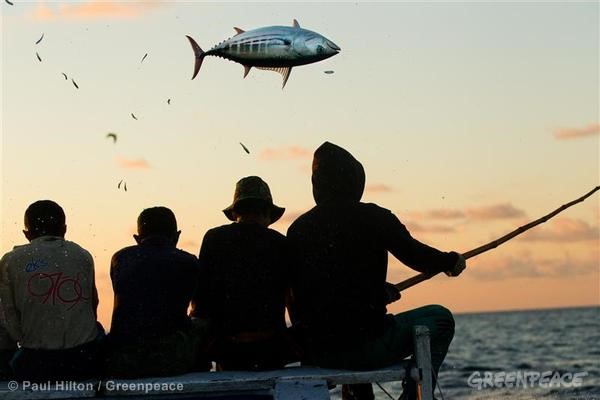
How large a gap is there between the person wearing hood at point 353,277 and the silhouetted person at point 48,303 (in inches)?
57.5

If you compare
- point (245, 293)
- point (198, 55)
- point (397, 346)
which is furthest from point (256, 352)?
point (198, 55)

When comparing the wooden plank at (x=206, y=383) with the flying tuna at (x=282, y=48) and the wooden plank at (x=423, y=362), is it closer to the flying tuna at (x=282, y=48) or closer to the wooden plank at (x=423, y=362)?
the wooden plank at (x=423, y=362)

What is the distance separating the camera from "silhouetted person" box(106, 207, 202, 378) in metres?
8.16

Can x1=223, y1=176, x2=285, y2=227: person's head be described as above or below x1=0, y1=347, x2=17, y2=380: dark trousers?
above

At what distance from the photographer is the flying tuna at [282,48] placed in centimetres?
914

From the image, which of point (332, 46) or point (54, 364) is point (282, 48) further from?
point (54, 364)

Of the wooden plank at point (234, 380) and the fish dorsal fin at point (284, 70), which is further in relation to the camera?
the fish dorsal fin at point (284, 70)

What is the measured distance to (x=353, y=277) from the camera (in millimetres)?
8328

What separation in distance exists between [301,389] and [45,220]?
2050 mm

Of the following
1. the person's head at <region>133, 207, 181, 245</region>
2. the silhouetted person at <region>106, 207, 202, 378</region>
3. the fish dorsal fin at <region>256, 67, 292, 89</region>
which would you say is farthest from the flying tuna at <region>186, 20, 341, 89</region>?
the silhouetted person at <region>106, 207, 202, 378</region>

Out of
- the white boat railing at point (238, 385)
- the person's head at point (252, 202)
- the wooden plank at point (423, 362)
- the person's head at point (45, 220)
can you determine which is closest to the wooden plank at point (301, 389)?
the white boat railing at point (238, 385)

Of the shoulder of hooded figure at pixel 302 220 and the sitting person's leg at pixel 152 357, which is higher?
the shoulder of hooded figure at pixel 302 220

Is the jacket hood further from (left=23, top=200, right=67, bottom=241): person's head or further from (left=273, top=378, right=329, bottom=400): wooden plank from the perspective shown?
(left=23, top=200, right=67, bottom=241): person's head

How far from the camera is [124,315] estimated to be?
27.2 feet
